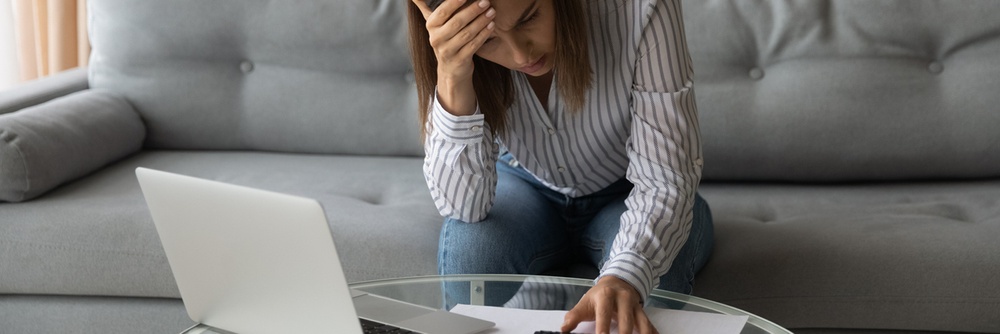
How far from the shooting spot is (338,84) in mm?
2066

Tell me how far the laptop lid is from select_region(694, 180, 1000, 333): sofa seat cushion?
0.74 m

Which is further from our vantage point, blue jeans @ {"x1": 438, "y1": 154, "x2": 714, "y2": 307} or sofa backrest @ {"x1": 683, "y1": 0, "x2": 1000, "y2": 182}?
sofa backrest @ {"x1": 683, "y1": 0, "x2": 1000, "y2": 182}

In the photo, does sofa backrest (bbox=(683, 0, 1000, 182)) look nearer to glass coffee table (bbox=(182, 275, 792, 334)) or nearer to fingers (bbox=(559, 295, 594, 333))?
glass coffee table (bbox=(182, 275, 792, 334))

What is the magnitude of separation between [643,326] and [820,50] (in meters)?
1.06

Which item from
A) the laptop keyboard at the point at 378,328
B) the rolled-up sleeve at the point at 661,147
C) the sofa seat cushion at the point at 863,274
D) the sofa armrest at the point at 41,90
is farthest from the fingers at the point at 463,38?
the sofa armrest at the point at 41,90

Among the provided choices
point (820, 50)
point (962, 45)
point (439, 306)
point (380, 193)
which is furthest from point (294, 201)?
point (962, 45)

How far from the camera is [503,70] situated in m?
1.35

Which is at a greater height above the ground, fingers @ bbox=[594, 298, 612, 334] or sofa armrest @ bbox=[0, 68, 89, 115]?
sofa armrest @ bbox=[0, 68, 89, 115]

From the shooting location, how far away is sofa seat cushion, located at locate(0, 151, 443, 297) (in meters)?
1.56

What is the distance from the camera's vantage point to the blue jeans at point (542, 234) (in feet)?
4.36

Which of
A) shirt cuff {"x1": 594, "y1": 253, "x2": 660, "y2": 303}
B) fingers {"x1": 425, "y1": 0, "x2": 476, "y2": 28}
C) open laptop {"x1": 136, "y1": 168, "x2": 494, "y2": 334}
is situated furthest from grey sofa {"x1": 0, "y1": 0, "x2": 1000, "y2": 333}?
open laptop {"x1": 136, "y1": 168, "x2": 494, "y2": 334}

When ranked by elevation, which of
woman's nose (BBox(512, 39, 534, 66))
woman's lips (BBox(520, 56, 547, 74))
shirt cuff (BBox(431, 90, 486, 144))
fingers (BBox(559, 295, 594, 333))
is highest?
woman's nose (BBox(512, 39, 534, 66))

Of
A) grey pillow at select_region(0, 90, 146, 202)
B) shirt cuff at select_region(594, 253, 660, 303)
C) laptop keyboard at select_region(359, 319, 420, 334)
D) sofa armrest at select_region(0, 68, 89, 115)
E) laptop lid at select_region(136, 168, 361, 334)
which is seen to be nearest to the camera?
laptop lid at select_region(136, 168, 361, 334)

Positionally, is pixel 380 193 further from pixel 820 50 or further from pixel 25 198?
pixel 820 50
